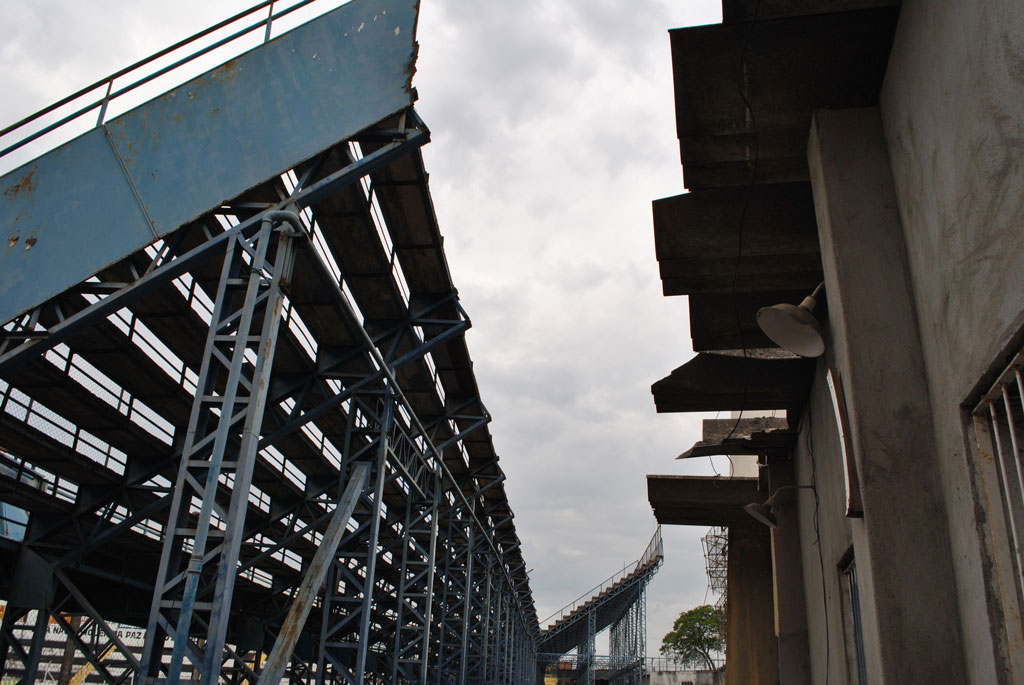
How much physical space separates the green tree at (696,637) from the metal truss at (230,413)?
53.3 metres

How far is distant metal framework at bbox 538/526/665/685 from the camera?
5081cm

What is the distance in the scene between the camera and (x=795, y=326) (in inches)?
215

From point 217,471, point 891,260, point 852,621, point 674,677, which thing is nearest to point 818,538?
Answer: point 852,621

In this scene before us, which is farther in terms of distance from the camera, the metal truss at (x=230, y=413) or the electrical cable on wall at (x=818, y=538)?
the electrical cable on wall at (x=818, y=538)

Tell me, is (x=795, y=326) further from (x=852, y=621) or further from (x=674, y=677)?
(x=674, y=677)

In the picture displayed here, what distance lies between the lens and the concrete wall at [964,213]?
3.25 m

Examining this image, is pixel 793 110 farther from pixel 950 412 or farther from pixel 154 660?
pixel 154 660

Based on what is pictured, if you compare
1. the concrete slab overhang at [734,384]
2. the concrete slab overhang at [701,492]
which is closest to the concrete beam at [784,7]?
the concrete slab overhang at [734,384]

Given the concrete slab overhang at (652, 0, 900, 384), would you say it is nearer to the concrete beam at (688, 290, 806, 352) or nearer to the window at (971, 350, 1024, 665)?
the concrete beam at (688, 290, 806, 352)

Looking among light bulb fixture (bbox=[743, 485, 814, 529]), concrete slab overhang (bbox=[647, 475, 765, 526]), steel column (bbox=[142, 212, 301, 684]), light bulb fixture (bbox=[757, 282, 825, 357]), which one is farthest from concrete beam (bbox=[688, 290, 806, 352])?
concrete slab overhang (bbox=[647, 475, 765, 526])

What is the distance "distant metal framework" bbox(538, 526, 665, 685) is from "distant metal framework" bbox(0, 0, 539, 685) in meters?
34.5

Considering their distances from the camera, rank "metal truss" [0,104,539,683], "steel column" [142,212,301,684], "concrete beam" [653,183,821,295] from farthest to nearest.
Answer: "metal truss" [0,104,539,683]
"concrete beam" [653,183,821,295]
"steel column" [142,212,301,684]

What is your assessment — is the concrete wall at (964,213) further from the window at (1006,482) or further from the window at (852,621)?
the window at (852,621)

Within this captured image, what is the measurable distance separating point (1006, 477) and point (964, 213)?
1.27 metres
